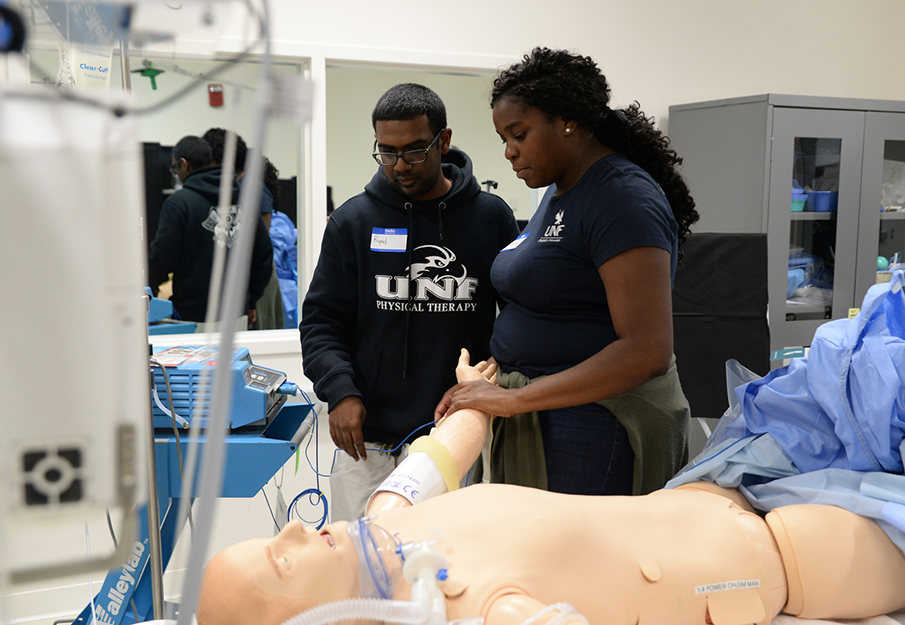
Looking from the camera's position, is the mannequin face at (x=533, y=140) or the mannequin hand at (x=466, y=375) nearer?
the mannequin face at (x=533, y=140)

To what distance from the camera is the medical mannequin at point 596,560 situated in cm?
95

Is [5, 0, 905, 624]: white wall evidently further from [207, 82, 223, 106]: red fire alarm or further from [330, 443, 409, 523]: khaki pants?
[207, 82, 223, 106]: red fire alarm

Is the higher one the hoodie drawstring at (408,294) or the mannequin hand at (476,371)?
the hoodie drawstring at (408,294)

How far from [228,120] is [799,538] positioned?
45.9 inches

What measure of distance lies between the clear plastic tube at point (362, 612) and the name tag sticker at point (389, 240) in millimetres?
979

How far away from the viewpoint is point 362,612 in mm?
838

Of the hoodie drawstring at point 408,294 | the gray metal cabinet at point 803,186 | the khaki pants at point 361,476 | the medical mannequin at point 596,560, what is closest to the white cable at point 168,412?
the khaki pants at point 361,476

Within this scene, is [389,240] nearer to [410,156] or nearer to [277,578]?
[410,156]

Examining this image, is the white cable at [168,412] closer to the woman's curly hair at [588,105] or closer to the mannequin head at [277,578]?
the mannequin head at [277,578]

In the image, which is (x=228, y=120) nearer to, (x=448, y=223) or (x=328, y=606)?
(x=328, y=606)

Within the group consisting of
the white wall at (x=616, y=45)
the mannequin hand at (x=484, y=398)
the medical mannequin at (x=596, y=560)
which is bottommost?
the medical mannequin at (x=596, y=560)

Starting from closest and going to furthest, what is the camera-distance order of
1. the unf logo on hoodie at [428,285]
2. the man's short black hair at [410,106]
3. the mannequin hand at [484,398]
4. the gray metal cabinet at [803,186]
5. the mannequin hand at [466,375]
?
the mannequin hand at [484,398], the mannequin hand at [466,375], the man's short black hair at [410,106], the unf logo on hoodie at [428,285], the gray metal cabinet at [803,186]

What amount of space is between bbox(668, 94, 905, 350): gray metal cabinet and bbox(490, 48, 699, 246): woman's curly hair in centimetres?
162

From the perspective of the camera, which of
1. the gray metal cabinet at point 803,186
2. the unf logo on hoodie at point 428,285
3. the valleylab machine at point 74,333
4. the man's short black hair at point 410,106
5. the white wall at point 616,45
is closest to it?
the valleylab machine at point 74,333
